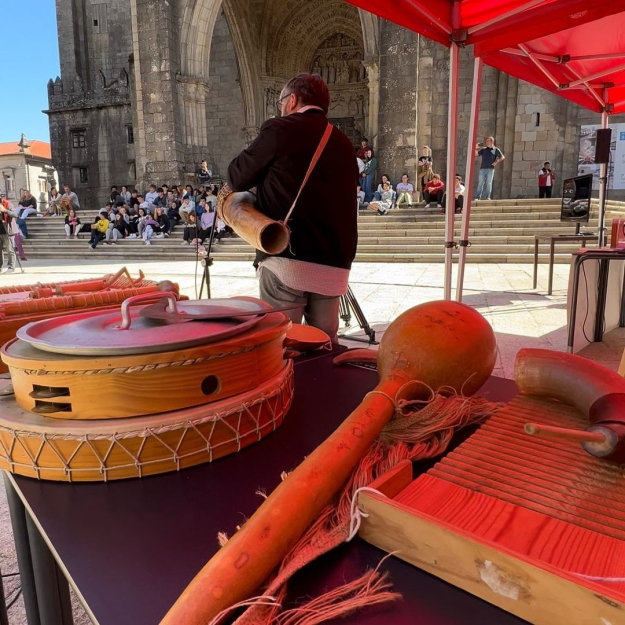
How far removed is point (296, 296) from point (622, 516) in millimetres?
1467

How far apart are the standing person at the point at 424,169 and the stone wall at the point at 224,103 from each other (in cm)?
955

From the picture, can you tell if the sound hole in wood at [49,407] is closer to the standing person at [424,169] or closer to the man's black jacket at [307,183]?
the man's black jacket at [307,183]

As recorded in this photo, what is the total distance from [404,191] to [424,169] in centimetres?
79

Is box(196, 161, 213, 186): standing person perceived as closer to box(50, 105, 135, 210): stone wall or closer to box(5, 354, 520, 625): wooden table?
box(50, 105, 135, 210): stone wall

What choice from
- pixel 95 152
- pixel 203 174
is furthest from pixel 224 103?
pixel 95 152

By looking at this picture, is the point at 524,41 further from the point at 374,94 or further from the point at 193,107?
the point at 193,107

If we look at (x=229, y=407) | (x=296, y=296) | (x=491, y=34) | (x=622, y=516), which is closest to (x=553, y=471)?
(x=622, y=516)

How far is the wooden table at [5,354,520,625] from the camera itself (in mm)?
486

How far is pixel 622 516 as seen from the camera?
53 cm

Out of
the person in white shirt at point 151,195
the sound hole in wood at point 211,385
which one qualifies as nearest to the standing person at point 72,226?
the person in white shirt at point 151,195

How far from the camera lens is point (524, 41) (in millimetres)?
2949

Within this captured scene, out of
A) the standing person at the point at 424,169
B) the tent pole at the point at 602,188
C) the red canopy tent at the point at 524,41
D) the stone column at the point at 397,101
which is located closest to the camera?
the red canopy tent at the point at 524,41

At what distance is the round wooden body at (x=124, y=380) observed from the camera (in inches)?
27.5

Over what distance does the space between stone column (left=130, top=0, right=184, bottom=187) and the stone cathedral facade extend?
0.03 metres
